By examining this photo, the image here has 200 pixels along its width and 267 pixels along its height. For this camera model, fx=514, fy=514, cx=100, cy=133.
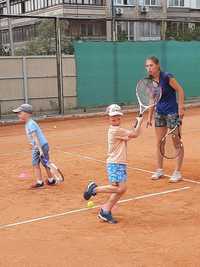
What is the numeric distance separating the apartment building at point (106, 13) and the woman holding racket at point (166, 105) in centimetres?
1094

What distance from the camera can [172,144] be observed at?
7391mm

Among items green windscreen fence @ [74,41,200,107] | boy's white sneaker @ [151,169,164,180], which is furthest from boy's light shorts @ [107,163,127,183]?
green windscreen fence @ [74,41,200,107]

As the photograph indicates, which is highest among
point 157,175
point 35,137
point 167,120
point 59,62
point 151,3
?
point 151,3

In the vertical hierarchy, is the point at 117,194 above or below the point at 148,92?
below

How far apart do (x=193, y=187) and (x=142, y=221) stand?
1646 mm

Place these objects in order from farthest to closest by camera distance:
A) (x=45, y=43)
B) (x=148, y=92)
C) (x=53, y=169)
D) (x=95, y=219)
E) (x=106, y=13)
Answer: (x=106, y=13)
(x=45, y=43)
(x=53, y=169)
(x=148, y=92)
(x=95, y=219)

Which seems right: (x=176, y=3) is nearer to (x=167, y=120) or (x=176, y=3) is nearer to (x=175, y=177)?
(x=167, y=120)

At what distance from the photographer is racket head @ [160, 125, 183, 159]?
7.24 metres

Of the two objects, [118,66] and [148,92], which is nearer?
[148,92]

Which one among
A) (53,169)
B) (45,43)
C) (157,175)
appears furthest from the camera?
(45,43)

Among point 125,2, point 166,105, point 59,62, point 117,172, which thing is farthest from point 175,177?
→ point 125,2

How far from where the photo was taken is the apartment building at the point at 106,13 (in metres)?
22.5

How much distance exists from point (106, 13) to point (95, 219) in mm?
39865

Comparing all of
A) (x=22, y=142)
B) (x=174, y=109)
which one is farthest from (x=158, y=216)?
(x=22, y=142)
